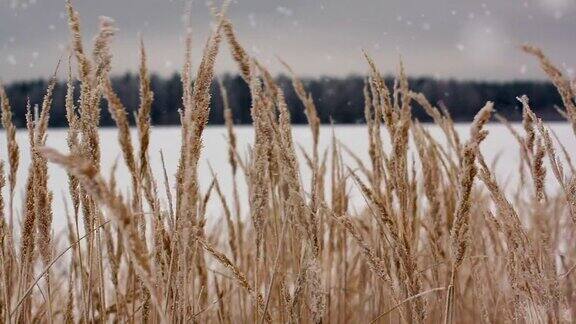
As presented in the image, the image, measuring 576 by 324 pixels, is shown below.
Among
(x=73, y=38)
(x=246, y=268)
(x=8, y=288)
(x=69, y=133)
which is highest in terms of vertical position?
(x=73, y=38)

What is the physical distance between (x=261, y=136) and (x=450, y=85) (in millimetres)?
9814

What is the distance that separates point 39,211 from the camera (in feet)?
3.03

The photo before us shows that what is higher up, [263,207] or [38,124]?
[38,124]

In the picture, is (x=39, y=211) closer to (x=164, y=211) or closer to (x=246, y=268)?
(x=164, y=211)

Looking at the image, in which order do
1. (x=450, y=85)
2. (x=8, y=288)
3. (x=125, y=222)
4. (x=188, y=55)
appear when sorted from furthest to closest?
1. (x=450, y=85)
2. (x=8, y=288)
3. (x=188, y=55)
4. (x=125, y=222)

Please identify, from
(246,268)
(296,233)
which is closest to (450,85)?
(246,268)

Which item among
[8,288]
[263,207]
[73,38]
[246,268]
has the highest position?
[73,38]

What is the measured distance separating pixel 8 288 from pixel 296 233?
1.52 ft

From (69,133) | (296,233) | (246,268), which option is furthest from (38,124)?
(246,268)

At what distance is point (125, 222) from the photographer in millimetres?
466

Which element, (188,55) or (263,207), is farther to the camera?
(263,207)

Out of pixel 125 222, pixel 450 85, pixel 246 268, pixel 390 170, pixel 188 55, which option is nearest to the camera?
pixel 125 222

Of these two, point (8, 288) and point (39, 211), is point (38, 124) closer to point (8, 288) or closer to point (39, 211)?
point (39, 211)

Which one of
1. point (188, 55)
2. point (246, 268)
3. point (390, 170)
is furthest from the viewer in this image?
point (246, 268)
